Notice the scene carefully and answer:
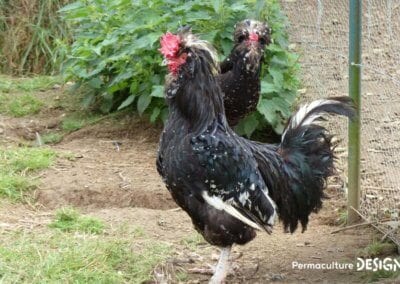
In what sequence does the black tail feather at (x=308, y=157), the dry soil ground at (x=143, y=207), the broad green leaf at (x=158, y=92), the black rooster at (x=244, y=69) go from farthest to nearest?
the broad green leaf at (x=158, y=92), the black rooster at (x=244, y=69), the dry soil ground at (x=143, y=207), the black tail feather at (x=308, y=157)

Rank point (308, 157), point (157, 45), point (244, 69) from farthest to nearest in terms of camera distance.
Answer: point (157, 45), point (244, 69), point (308, 157)

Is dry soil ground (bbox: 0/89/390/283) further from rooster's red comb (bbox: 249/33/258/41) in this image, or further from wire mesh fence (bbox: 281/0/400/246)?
rooster's red comb (bbox: 249/33/258/41)

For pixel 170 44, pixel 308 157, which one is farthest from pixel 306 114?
pixel 170 44

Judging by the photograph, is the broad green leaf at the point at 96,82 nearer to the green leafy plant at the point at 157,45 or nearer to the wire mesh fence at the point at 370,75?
the green leafy plant at the point at 157,45

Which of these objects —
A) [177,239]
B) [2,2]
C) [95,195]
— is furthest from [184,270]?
[2,2]

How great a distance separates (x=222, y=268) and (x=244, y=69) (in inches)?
68.2

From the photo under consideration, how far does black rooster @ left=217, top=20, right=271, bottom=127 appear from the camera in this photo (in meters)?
5.54

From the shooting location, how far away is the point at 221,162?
4.15m

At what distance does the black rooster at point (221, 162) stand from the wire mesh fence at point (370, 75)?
79 cm

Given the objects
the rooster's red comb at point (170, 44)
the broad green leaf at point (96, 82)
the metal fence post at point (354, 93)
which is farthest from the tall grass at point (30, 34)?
the rooster's red comb at point (170, 44)

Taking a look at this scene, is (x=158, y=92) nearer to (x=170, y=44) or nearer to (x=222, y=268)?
(x=170, y=44)

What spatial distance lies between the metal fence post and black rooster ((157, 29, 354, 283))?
1.40 feet

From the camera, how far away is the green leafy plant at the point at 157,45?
6391mm

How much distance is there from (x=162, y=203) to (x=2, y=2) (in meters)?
4.82
